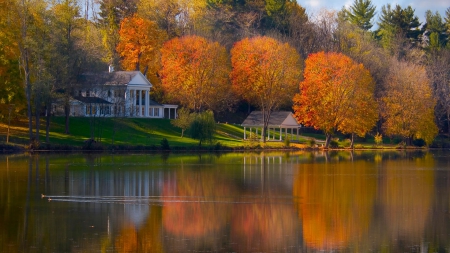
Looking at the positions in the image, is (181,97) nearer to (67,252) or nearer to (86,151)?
(86,151)

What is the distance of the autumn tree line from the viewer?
219 feet

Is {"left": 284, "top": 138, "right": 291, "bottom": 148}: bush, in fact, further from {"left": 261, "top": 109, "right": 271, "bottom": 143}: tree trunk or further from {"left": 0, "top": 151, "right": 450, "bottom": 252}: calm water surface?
{"left": 0, "top": 151, "right": 450, "bottom": 252}: calm water surface

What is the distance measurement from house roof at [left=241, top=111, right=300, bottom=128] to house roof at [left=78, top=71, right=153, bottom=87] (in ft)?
47.8

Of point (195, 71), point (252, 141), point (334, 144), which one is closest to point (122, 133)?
point (252, 141)

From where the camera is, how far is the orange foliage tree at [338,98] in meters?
82.8

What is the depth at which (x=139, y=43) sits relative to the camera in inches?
3730

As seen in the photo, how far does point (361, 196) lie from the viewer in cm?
3394

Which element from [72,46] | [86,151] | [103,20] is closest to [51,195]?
[86,151]

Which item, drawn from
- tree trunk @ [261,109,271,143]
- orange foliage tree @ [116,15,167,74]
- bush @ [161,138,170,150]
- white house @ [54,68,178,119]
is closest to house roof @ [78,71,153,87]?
white house @ [54,68,178,119]

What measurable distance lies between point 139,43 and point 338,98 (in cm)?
2848

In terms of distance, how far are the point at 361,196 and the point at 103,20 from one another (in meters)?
75.9

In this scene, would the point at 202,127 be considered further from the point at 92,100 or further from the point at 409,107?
the point at 409,107

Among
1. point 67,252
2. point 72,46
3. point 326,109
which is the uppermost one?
point 72,46

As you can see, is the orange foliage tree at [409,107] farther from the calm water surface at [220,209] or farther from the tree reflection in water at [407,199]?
the calm water surface at [220,209]
